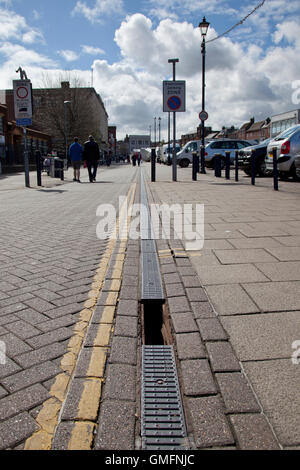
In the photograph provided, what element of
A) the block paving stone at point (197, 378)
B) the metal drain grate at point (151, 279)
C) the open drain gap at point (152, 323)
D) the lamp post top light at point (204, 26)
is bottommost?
the open drain gap at point (152, 323)

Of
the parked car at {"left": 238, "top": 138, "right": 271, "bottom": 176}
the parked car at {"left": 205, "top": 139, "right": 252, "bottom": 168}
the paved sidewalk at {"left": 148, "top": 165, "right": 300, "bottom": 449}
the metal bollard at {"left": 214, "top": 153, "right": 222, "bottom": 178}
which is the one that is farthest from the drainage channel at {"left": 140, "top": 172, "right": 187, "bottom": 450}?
the parked car at {"left": 205, "top": 139, "right": 252, "bottom": 168}

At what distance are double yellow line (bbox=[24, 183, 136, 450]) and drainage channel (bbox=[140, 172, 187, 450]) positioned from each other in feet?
0.80

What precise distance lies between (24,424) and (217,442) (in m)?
0.87

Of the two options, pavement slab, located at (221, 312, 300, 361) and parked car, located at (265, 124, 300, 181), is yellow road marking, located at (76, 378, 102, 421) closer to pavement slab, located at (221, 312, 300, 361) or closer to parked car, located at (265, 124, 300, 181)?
pavement slab, located at (221, 312, 300, 361)

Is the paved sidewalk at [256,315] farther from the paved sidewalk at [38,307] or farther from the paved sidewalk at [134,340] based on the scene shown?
the paved sidewalk at [38,307]

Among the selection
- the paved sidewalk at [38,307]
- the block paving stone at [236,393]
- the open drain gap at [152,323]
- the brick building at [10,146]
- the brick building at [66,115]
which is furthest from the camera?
the brick building at [66,115]

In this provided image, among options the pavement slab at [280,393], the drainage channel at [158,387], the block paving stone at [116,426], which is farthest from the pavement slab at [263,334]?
the block paving stone at [116,426]

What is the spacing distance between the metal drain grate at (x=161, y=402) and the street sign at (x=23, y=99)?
13.3 metres

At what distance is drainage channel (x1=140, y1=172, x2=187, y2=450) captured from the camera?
6.25 feet

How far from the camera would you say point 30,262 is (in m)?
4.83

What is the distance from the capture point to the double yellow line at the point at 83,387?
6.12ft

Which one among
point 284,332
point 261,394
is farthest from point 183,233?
point 261,394

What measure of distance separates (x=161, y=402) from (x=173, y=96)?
14.4 metres
